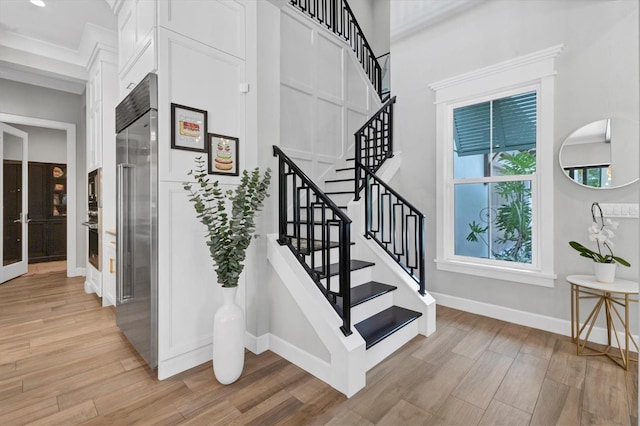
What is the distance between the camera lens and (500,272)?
3145 mm

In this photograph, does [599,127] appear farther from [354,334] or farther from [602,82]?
[354,334]

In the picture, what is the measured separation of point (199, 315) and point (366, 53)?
16.8 ft

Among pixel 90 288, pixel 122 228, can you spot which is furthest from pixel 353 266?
pixel 90 288

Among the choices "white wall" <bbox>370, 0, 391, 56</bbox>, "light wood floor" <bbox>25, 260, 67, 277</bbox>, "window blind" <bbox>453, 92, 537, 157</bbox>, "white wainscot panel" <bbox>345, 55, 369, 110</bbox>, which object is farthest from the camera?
"white wall" <bbox>370, 0, 391, 56</bbox>

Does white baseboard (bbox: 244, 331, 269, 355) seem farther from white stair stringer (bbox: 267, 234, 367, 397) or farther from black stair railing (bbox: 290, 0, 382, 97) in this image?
black stair railing (bbox: 290, 0, 382, 97)

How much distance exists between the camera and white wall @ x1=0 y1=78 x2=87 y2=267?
4.55 meters

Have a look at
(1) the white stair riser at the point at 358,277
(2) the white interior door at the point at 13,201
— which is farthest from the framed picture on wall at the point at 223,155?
(2) the white interior door at the point at 13,201

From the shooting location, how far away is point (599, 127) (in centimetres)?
256

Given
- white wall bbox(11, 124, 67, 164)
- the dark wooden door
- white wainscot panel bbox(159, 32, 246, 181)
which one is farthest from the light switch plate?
white wall bbox(11, 124, 67, 164)

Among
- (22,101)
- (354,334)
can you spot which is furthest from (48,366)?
(22,101)

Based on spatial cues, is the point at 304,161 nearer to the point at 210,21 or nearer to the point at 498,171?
the point at 210,21

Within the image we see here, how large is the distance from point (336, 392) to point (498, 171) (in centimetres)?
283

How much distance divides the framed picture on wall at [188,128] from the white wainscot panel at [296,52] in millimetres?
1746

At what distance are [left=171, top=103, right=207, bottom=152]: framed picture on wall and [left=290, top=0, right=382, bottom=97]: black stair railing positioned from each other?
330 centimetres
